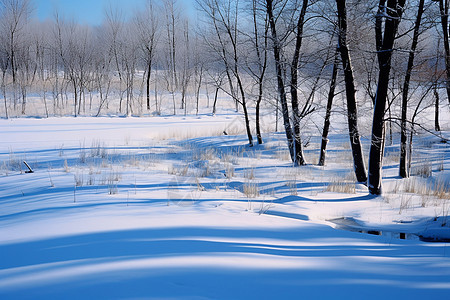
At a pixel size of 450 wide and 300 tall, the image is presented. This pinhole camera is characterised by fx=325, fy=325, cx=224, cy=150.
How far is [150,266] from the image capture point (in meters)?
2.14

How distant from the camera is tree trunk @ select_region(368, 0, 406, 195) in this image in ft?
17.4

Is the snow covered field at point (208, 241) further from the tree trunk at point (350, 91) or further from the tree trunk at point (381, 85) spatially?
the tree trunk at point (350, 91)

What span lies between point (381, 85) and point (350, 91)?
3.05 ft

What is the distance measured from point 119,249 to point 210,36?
1273cm

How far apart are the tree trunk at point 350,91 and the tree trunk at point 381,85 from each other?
22.0 inches

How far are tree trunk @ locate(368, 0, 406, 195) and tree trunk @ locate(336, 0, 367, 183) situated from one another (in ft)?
1.84

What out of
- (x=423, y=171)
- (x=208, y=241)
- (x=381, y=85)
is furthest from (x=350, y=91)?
(x=208, y=241)

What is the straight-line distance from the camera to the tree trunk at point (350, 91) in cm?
607

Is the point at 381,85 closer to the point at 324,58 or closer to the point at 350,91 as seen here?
the point at 350,91

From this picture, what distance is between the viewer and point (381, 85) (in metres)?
5.51

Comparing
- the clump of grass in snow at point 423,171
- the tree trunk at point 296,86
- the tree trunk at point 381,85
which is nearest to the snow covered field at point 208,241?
the tree trunk at point 381,85

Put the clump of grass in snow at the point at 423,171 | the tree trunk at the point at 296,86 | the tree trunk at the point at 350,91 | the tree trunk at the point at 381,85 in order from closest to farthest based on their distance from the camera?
the tree trunk at the point at 381,85
the tree trunk at the point at 350,91
the clump of grass in snow at the point at 423,171
the tree trunk at the point at 296,86

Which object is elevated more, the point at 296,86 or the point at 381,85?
the point at 296,86

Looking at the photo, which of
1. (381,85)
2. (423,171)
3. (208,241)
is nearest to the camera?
(208,241)
